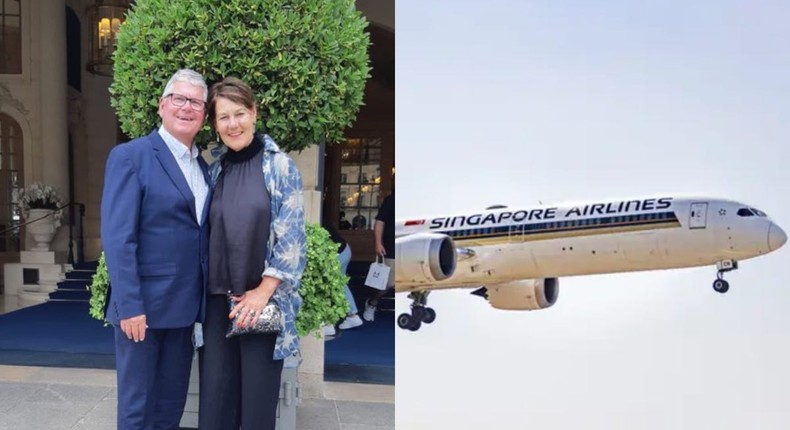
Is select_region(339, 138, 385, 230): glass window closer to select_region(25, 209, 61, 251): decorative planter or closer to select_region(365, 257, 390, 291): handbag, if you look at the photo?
select_region(25, 209, 61, 251): decorative planter

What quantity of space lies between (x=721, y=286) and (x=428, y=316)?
48.3 inches

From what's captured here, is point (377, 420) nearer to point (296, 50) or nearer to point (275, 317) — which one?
point (275, 317)

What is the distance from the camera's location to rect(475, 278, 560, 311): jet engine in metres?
2.57

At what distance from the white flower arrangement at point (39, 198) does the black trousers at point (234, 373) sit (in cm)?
705

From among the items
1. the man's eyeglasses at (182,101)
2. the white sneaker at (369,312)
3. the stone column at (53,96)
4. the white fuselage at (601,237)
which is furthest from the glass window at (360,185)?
the man's eyeglasses at (182,101)

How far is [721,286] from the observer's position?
8.10ft

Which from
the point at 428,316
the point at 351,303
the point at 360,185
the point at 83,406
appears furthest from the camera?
the point at 360,185

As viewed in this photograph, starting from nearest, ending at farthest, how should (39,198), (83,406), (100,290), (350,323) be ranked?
(100,290) < (83,406) < (350,323) < (39,198)

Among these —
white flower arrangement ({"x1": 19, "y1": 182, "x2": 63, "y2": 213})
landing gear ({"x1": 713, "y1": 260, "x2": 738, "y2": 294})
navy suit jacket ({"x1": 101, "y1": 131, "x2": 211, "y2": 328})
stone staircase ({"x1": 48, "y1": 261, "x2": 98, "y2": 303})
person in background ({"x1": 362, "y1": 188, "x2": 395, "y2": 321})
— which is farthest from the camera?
white flower arrangement ({"x1": 19, "y1": 182, "x2": 63, "y2": 213})

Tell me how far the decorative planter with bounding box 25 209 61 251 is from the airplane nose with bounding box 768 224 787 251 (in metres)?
8.04

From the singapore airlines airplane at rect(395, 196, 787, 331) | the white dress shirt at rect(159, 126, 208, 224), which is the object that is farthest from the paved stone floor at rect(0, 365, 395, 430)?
the white dress shirt at rect(159, 126, 208, 224)

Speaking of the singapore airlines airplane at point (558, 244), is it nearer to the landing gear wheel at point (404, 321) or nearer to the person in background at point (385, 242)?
the landing gear wheel at point (404, 321)

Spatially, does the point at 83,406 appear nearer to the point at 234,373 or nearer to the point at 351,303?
the point at 234,373

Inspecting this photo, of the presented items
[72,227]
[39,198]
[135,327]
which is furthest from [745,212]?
[72,227]
